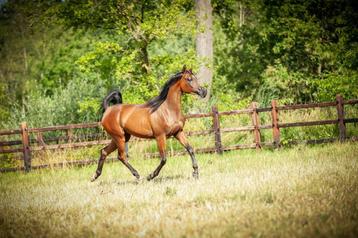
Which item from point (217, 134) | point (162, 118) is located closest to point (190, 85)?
point (162, 118)

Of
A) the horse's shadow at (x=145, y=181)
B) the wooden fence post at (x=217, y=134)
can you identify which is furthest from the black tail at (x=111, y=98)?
the wooden fence post at (x=217, y=134)

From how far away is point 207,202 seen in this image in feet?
23.4

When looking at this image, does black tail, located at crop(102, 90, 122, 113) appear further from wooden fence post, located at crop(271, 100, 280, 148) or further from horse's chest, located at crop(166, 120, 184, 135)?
wooden fence post, located at crop(271, 100, 280, 148)

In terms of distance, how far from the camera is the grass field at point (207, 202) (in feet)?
18.8

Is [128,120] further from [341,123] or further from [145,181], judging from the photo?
[341,123]

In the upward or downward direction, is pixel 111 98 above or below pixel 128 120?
above

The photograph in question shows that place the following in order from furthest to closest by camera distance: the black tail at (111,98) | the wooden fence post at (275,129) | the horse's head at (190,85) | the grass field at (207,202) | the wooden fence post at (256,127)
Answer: the wooden fence post at (256,127) → the wooden fence post at (275,129) → the black tail at (111,98) → the horse's head at (190,85) → the grass field at (207,202)

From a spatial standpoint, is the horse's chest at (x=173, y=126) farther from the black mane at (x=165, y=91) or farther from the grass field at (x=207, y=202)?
the grass field at (x=207, y=202)

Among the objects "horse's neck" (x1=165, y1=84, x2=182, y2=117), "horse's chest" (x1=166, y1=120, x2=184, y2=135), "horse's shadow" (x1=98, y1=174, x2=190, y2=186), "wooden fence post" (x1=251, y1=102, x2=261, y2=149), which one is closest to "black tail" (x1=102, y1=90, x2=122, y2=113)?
"horse's shadow" (x1=98, y1=174, x2=190, y2=186)

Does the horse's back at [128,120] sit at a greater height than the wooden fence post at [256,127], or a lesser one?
greater

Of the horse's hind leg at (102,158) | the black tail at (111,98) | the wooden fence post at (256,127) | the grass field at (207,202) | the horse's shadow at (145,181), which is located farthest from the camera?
the wooden fence post at (256,127)

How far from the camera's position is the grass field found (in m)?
5.73

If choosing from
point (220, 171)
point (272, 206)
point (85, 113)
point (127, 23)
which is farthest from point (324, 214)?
point (85, 113)

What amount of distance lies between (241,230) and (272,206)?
1146 millimetres
